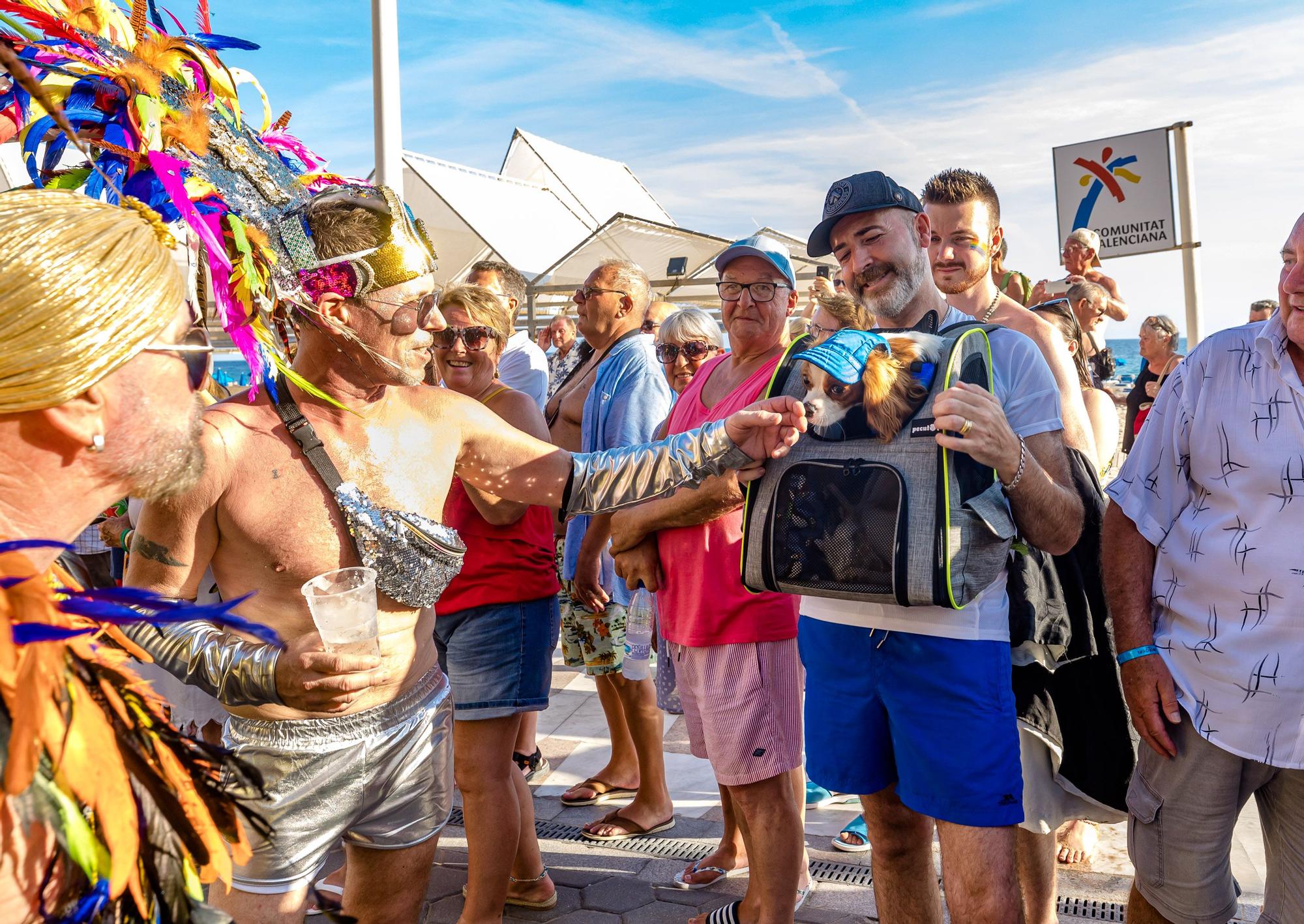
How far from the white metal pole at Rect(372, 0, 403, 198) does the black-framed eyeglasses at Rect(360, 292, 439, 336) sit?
10.2ft

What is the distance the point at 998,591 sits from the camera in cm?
238

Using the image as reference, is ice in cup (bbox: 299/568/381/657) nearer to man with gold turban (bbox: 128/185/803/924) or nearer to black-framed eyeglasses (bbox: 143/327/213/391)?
man with gold turban (bbox: 128/185/803/924)

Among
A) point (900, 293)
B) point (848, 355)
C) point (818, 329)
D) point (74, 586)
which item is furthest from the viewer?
point (818, 329)

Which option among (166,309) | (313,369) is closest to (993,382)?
(313,369)

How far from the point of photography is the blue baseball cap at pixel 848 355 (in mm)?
2289

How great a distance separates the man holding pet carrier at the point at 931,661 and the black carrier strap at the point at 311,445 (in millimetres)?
1144

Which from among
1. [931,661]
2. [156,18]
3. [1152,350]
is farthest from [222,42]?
[1152,350]

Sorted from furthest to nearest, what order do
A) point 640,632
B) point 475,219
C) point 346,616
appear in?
point 475,219
point 640,632
point 346,616

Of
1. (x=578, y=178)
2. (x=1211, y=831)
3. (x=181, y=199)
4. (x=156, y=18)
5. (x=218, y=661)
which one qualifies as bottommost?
(x=1211, y=831)

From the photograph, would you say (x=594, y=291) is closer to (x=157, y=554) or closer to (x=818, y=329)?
(x=818, y=329)

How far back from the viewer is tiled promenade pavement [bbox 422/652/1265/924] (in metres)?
3.35

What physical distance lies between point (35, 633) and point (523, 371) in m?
4.27

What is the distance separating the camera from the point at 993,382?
242 centimetres

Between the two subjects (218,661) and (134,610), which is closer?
(134,610)
